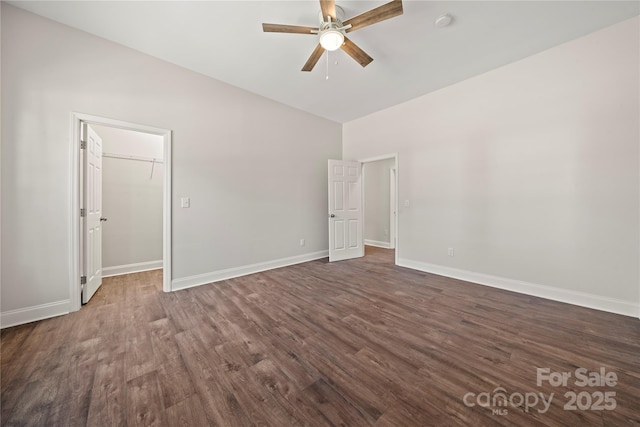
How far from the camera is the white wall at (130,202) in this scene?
11.4 ft

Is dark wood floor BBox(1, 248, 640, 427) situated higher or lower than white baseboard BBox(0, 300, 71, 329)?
lower

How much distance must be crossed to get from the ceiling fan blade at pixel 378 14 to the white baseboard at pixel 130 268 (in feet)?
14.9

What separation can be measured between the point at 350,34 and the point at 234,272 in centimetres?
347

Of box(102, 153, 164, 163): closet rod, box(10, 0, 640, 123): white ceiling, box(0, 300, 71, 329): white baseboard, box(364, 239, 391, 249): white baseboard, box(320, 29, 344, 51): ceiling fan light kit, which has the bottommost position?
box(0, 300, 71, 329): white baseboard

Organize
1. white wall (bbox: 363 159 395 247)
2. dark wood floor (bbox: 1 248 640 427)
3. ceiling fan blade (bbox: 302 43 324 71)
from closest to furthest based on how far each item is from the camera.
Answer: dark wood floor (bbox: 1 248 640 427) → ceiling fan blade (bbox: 302 43 324 71) → white wall (bbox: 363 159 395 247)

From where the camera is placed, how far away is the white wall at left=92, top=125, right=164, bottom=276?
11.4ft

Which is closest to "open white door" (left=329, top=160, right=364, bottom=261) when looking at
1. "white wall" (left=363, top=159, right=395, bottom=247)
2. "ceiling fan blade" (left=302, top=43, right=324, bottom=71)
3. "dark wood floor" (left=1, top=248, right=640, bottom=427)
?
"white wall" (left=363, top=159, right=395, bottom=247)

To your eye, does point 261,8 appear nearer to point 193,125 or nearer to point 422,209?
point 193,125

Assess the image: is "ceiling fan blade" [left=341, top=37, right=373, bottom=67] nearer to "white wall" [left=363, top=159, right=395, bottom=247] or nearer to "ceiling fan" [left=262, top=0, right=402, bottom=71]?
"ceiling fan" [left=262, top=0, right=402, bottom=71]

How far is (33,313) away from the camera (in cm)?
209

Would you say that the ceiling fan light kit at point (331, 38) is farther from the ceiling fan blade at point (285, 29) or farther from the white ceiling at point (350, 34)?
the white ceiling at point (350, 34)

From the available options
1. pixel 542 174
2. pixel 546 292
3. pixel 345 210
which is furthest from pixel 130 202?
pixel 546 292

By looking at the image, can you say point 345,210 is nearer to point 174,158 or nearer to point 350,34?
point 350,34

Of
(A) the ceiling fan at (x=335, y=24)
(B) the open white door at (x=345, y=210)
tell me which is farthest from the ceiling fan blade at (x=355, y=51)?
(B) the open white door at (x=345, y=210)
